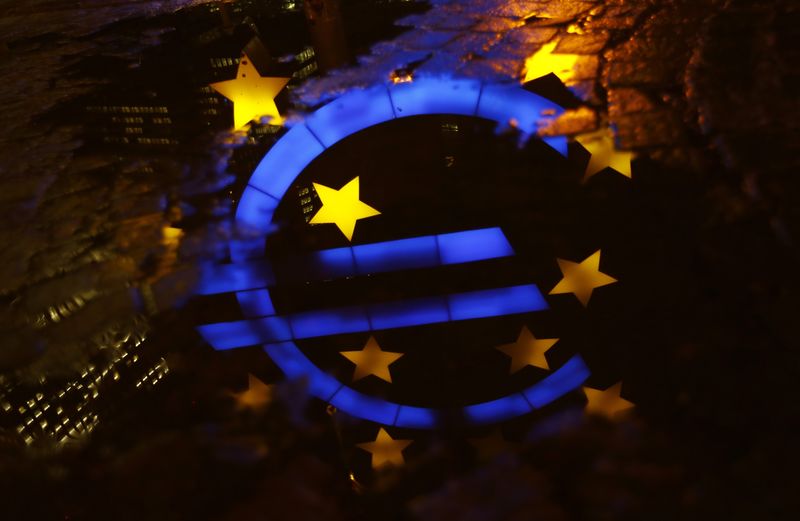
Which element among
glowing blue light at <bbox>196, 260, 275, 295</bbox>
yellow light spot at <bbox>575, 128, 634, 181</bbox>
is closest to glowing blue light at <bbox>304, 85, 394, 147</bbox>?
glowing blue light at <bbox>196, 260, 275, 295</bbox>

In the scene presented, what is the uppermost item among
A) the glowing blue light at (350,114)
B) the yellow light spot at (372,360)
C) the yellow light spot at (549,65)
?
the yellow light spot at (549,65)

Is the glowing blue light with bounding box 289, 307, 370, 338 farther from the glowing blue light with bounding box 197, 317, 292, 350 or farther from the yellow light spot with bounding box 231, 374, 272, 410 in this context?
the yellow light spot with bounding box 231, 374, 272, 410

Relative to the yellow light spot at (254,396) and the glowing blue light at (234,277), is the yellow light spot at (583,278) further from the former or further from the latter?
the glowing blue light at (234,277)

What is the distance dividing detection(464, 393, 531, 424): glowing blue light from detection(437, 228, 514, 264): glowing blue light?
34.7 inches

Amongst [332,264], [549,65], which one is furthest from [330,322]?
[549,65]

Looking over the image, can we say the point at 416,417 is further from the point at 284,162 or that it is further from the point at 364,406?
the point at 284,162

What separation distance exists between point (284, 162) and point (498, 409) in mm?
2485

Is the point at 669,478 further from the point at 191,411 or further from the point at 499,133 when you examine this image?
the point at 499,133

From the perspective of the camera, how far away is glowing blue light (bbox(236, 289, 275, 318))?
303cm

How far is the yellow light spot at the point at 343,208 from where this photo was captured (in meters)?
3.45

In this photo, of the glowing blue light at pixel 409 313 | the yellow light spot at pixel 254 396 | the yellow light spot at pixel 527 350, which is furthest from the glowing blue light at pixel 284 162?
the yellow light spot at pixel 527 350

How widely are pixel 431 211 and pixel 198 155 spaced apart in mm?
2209

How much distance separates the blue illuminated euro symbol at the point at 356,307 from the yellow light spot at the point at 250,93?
71 cm

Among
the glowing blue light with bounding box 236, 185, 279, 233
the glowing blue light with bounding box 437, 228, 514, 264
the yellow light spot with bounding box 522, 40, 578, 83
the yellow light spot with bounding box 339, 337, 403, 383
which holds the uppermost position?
the yellow light spot with bounding box 522, 40, 578, 83
